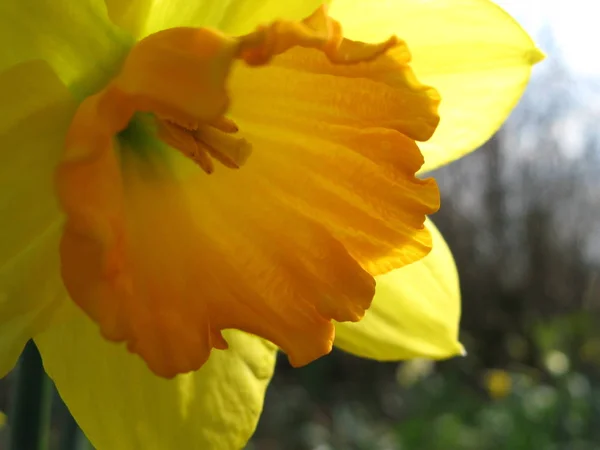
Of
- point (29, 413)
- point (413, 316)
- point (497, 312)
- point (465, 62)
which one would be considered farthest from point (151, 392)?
point (497, 312)

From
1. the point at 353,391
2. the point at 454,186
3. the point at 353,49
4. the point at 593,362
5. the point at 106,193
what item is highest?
the point at 353,49

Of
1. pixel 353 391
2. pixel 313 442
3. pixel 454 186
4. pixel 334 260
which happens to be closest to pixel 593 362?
pixel 313 442

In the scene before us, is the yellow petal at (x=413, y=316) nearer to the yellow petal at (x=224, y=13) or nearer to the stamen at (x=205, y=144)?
the stamen at (x=205, y=144)

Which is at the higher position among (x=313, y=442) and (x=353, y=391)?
(x=313, y=442)

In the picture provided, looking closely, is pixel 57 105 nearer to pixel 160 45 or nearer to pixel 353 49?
pixel 160 45

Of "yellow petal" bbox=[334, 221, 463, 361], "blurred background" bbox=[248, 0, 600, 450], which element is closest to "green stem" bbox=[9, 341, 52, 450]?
"yellow petal" bbox=[334, 221, 463, 361]

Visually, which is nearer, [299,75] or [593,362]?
[299,75]

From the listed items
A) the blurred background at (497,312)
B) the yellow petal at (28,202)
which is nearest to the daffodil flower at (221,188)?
the yellow petal at (28,202)
